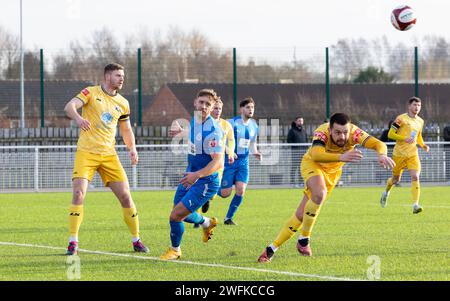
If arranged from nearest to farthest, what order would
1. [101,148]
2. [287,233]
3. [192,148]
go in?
[287,233], [192,148], [101,148]

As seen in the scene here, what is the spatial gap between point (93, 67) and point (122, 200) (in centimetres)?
2798

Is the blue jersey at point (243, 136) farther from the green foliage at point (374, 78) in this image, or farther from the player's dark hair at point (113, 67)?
the green foliage at point (374, 78)

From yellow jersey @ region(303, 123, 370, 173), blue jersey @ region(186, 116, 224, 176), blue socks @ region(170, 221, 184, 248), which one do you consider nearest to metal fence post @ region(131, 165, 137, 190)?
blue jersey @ region(186, 116, 224, 176)

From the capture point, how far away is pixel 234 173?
54.9ft

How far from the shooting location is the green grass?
9.82 meters

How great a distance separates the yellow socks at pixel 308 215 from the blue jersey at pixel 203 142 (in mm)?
1247

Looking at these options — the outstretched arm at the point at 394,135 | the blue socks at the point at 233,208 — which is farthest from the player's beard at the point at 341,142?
the outstretched arm at the point at 394,135

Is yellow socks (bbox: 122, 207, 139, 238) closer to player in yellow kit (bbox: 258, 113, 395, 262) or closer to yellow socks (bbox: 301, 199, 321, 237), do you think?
player in yellow kit (bbox: 258, 113, 395, 262)

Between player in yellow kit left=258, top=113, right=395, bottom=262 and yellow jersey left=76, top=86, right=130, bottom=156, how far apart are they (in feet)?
8.11

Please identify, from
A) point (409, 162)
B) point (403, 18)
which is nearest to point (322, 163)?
point (409, 162)

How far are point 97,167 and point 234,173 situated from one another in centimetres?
511

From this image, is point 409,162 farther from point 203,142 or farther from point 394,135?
point 203,142

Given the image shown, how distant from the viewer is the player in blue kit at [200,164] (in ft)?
35.1
